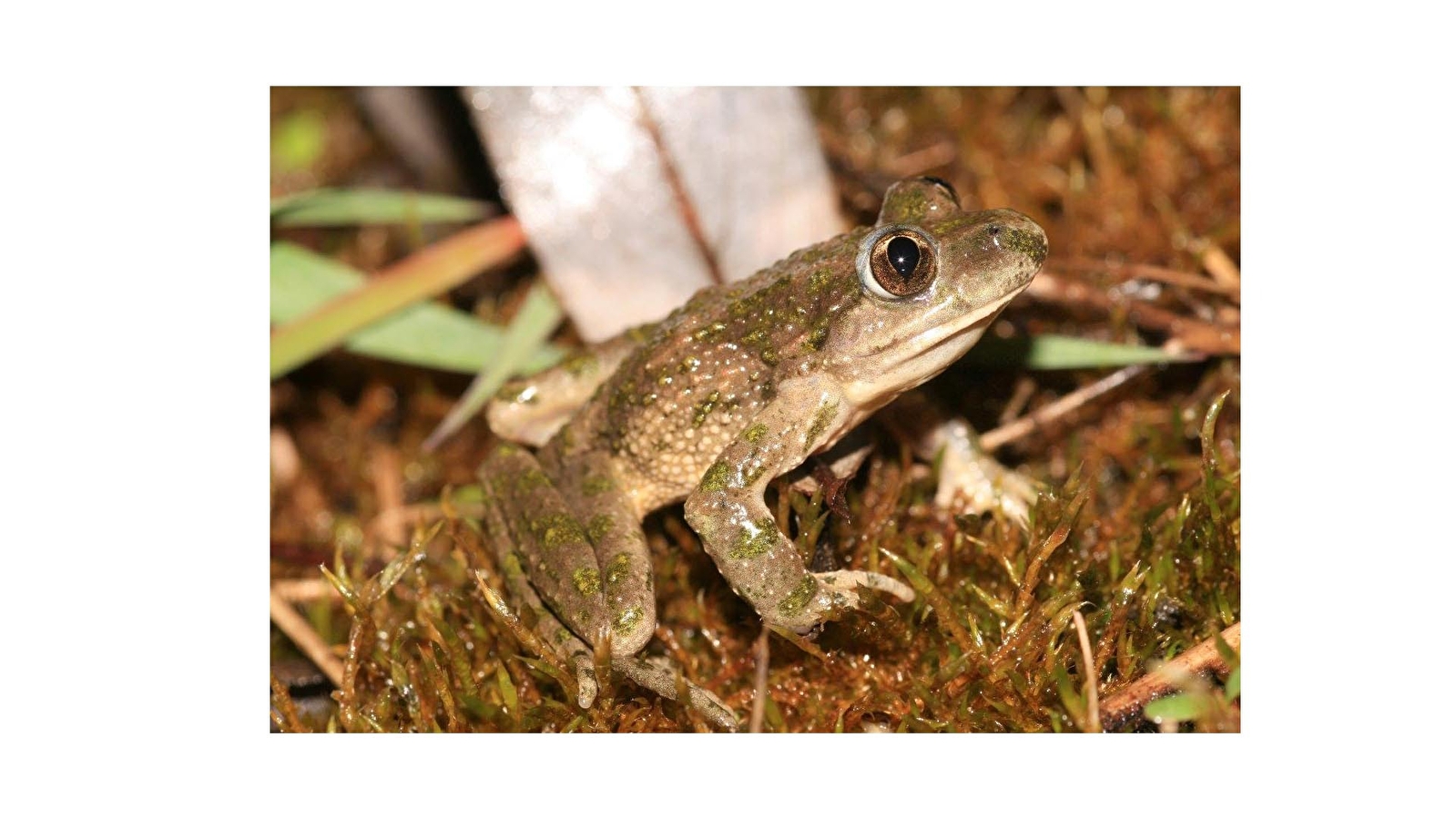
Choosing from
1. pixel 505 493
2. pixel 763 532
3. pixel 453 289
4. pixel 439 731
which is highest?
pixel 453 289

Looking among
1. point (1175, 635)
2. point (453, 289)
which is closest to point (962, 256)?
point (1175, 635)

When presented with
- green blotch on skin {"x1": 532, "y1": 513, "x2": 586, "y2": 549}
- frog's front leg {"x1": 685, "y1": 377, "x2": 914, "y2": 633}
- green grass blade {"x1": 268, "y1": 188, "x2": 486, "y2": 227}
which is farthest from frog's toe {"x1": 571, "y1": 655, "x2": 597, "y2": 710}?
green grass blade {"x1": 268, "y1": 188, "x2": 486, "y2": 227}

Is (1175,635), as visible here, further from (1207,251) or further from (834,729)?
(1207,251)

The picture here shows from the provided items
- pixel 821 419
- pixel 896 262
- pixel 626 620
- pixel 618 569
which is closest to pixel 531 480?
pixel 618 569

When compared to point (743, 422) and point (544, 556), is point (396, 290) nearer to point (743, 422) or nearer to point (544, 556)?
point (544, 556)

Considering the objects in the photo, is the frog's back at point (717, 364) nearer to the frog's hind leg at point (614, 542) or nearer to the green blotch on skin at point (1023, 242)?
the frog's hind leg at point (614, 542)

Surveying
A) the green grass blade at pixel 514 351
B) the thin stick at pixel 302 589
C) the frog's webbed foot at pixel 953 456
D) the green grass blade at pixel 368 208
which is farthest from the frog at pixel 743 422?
the green grass blade at pixel 368 208
